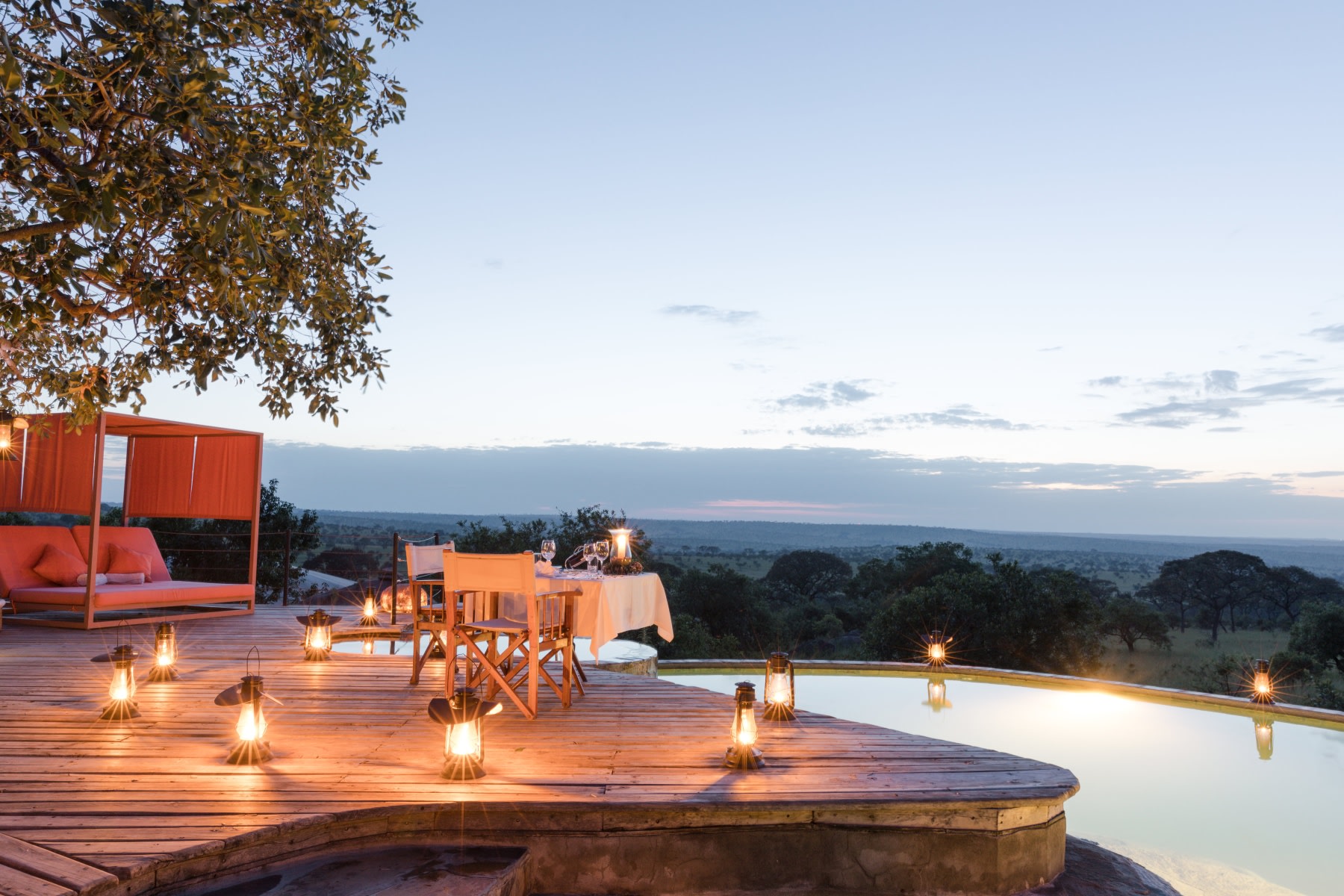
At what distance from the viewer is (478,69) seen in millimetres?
8609

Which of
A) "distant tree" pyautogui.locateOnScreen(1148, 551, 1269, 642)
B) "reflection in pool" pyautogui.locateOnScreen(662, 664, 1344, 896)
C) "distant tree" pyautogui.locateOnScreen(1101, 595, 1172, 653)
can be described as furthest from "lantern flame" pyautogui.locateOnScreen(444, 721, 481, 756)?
"distant tree" pyautogui.locateOnScreen(1148, 551, 1269, 642)

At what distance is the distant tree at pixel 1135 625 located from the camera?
1455 cm

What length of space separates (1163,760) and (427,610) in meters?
4.92

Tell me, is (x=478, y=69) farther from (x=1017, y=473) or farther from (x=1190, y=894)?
(x=1017, y=473)

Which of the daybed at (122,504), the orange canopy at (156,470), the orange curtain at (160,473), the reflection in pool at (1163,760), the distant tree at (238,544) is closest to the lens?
the reflection in pool at (1163,760)

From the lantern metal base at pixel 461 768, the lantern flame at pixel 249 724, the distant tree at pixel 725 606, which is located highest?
the lantern flame at pixel 249 724

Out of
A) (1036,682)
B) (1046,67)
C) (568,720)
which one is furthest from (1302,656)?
(568,720)

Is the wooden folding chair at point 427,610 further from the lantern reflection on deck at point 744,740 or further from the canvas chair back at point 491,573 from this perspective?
the lantern reflection on deck at point 744,740

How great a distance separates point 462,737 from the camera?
3.13 meters

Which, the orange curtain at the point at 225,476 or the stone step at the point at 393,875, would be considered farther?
the orange curtain at the point at 225,476

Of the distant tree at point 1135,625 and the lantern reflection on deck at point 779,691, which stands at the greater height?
the lantern reflection on deck at point 779,691

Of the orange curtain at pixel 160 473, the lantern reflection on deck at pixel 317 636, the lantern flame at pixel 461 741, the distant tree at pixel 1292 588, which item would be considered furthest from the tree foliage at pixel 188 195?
the distant tree at pixel 1292 588

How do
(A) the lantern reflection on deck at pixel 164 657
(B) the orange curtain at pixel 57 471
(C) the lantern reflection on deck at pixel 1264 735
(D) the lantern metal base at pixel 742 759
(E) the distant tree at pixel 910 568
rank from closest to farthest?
(D) the lantern metal base at pixel 742 759, (A) the lantern reflection on deck at pixel 164 657, (C) the lantern reflection on deck at pixel 1264 735, (B) the orange curtain at pixel 57 471, (E) the distant tree at pixel 910 568

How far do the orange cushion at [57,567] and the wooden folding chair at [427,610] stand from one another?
4.15m
